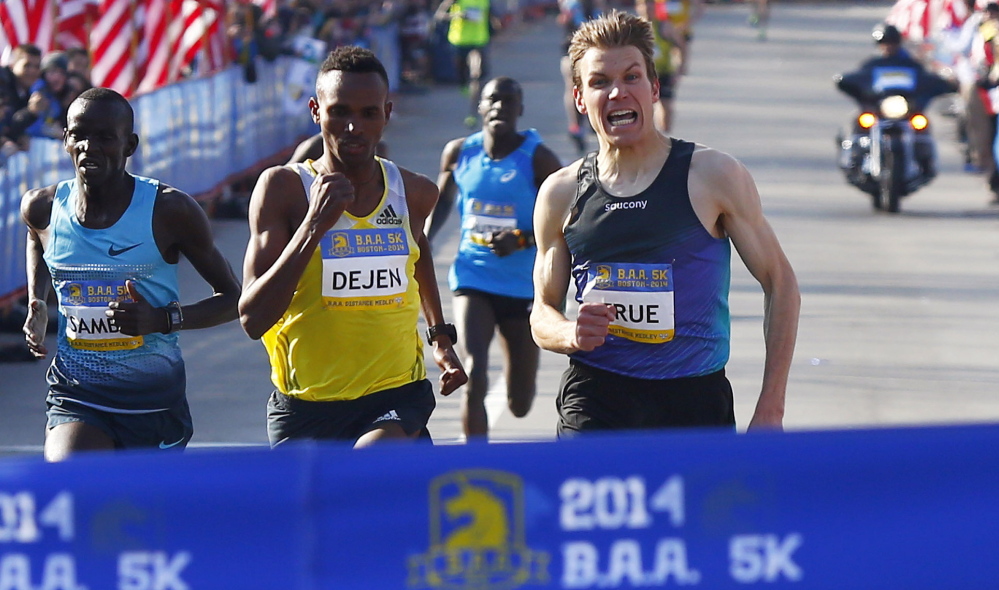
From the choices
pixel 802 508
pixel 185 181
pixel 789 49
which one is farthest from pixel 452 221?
pixel 789 49

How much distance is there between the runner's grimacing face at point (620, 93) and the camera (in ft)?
15.4

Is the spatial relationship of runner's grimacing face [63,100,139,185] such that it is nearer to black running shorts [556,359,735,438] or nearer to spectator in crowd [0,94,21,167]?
black running shorts [556,359,735,438]

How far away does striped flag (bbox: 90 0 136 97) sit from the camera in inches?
664

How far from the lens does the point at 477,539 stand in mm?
3271

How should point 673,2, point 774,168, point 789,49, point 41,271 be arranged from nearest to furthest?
point 41,271
point 774,168
point 673,2
point 789,49

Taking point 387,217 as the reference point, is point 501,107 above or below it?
above

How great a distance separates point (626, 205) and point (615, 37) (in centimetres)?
46

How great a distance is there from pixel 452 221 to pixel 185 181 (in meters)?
2.66

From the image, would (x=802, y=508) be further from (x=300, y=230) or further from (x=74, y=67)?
(x=74, y=67)

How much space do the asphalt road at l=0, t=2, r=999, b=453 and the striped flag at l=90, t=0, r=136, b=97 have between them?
1860mm

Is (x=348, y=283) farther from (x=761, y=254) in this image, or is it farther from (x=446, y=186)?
(x=446, y=186)

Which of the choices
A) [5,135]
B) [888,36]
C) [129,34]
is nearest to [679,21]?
[888,36]

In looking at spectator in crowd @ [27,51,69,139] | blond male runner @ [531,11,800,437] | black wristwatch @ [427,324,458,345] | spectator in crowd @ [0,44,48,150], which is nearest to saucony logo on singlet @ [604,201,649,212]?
blond male runner @ [531,11,800,437]

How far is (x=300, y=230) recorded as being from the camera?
4680 millimetres
